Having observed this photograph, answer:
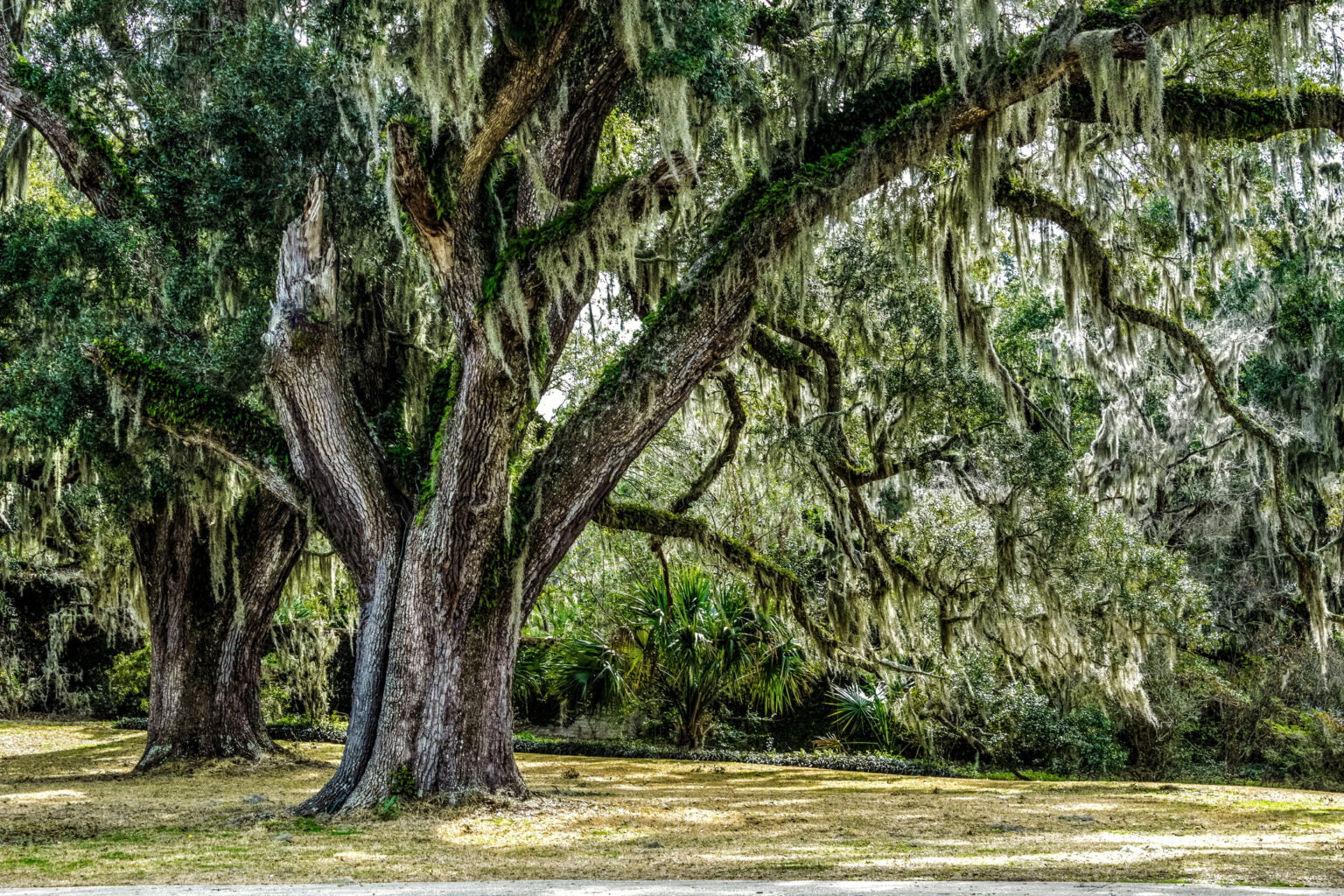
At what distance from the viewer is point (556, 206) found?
6953 millimetres

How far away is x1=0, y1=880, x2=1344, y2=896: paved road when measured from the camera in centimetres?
355

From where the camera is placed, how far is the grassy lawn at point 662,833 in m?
4.52

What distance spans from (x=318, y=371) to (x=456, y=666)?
2.03m

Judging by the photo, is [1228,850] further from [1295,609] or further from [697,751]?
[1295,609]

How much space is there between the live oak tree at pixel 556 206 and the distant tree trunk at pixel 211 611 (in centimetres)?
256

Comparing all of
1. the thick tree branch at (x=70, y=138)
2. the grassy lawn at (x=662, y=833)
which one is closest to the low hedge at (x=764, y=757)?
the grassy lawn at (x=662, y=833)

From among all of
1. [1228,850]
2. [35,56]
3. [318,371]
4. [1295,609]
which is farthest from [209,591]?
[1295,609]

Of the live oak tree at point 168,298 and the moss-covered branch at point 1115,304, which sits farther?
the moss-covered branch at point 1115,304

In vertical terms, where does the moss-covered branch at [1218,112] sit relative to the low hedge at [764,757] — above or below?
above

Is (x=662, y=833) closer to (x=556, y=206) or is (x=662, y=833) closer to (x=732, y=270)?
(x=732, y=270)

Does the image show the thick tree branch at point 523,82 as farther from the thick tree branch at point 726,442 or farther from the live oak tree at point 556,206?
the thick tree branch at point 726,442

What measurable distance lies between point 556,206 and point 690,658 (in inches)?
269

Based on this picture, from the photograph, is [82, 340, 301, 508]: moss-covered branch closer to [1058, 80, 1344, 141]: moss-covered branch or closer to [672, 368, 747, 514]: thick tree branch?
[672, 368, 747, 514]: thick tree branch

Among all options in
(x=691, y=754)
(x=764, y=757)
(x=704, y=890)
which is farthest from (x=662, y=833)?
(x=764, y=757)
